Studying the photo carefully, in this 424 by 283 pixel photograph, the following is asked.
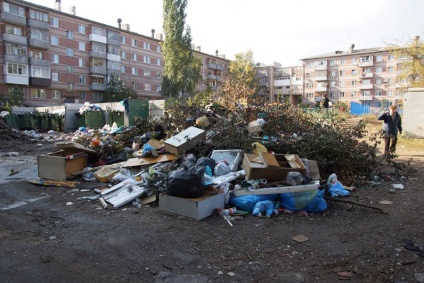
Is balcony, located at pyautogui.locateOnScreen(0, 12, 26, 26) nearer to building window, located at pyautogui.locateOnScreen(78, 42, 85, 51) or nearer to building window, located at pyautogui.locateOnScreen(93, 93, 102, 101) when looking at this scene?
building window, located at pyautogui.locateOnScreen(78, 42, 85, 51)

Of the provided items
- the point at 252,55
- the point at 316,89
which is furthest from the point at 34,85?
the point at 316,89

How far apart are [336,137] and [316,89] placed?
59517 millimetres

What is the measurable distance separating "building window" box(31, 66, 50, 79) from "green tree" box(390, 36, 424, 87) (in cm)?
3473

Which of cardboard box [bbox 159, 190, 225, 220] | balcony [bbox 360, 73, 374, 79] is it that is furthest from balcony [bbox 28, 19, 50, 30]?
balcony [bbox 360, 73, 374, 79]

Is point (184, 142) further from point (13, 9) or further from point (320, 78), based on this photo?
point (320, 78)

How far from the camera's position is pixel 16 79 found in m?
33.6

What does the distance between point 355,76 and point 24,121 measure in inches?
2137

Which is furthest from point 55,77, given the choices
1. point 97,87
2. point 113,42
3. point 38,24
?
point 113,42

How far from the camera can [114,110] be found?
17.9m

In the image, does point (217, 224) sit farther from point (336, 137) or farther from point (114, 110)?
point (114, 110)

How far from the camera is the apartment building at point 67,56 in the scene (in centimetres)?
3378

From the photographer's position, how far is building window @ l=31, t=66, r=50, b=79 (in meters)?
35.2

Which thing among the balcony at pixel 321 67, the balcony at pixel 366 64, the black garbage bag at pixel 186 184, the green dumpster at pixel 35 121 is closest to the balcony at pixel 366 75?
the balcony at pixel 366 64

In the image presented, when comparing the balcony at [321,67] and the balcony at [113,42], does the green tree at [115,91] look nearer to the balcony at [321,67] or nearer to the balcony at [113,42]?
the balcony at [113,42]
